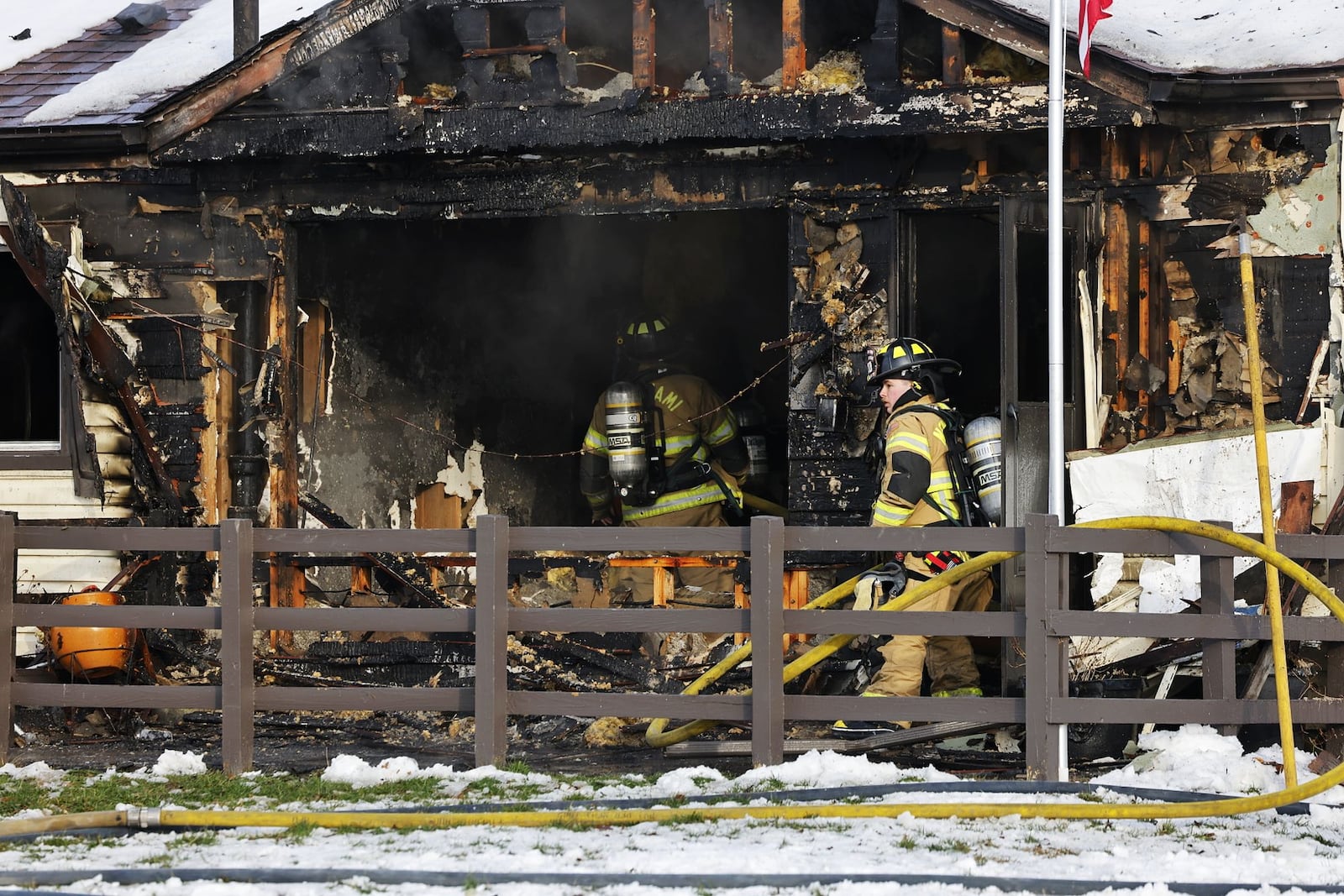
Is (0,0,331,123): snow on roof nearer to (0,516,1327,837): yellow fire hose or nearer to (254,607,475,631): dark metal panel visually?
(254,607,475,631): dark metal panel

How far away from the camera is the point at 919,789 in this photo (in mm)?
6367

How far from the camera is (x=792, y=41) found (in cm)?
895

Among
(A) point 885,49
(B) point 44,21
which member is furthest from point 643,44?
(B) point 44,21

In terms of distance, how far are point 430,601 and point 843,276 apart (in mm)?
3276

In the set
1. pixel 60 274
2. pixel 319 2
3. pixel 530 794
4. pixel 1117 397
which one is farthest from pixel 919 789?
pixel 319 2

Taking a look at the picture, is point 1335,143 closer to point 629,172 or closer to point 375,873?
point 629,172

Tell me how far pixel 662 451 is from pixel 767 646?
175 inches

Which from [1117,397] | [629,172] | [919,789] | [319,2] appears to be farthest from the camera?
[319,2]

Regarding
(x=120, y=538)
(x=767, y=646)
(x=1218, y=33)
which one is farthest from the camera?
(x=1218, y=33)

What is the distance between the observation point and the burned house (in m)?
8.62

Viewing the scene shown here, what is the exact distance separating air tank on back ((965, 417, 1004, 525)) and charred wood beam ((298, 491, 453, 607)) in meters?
3.39

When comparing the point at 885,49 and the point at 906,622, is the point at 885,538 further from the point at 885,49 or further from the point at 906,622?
the point at 885,49

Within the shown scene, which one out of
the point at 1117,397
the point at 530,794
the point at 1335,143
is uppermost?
the point at 1335,143

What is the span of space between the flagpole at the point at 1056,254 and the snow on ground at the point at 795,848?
1.51m
